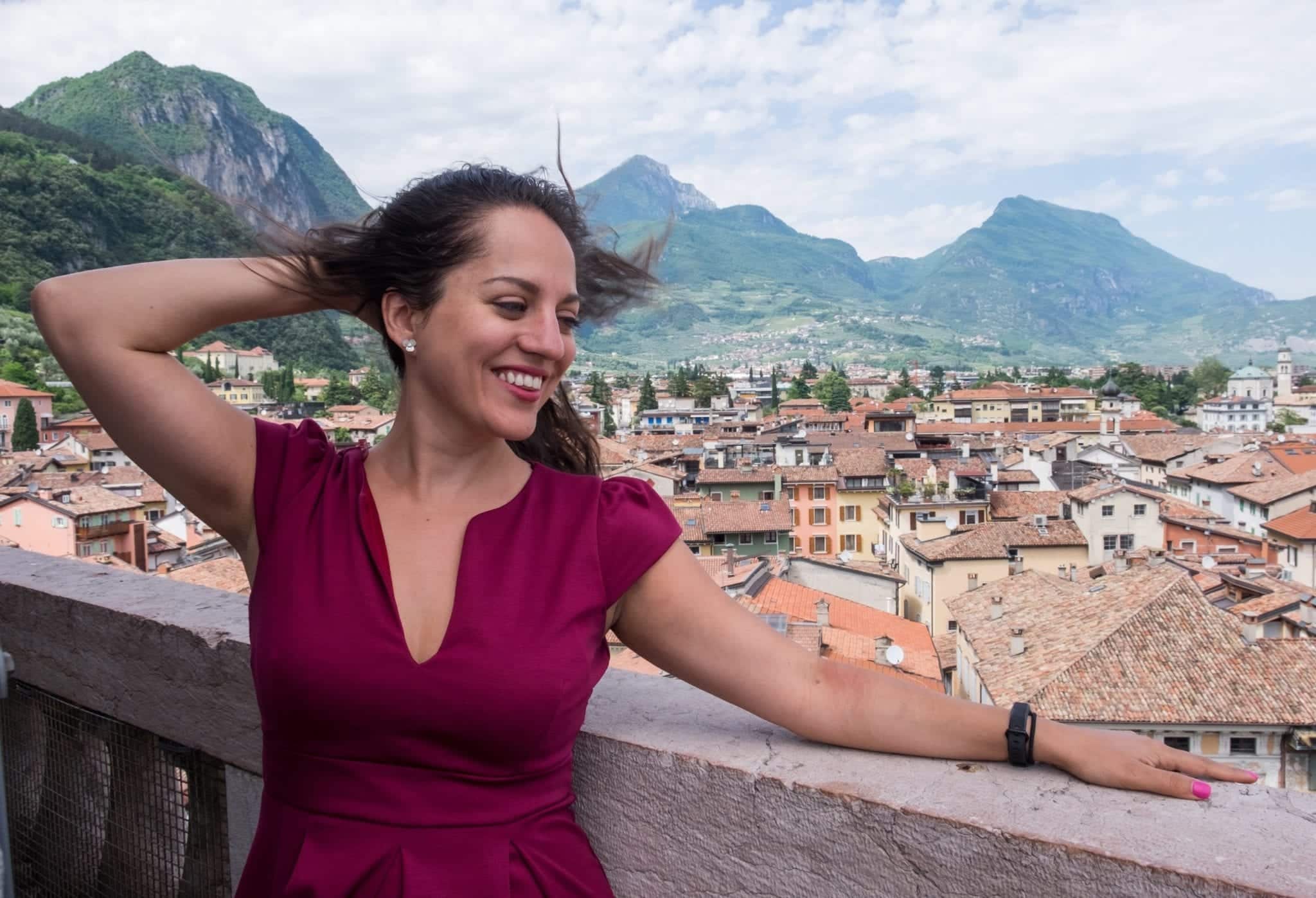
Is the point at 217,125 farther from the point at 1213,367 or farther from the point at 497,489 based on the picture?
the point at 497,489

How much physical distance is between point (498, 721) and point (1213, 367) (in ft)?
295

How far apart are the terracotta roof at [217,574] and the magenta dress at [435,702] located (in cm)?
1273

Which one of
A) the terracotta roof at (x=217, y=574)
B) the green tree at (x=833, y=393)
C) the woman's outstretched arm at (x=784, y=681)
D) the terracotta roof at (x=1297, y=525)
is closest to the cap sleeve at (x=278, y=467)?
the woman's outstretched arm at (x=784, y=681)

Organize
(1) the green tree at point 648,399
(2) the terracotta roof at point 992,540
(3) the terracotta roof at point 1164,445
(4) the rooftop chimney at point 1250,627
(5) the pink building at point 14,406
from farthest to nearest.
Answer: (1) the green tree at point 648,399
(3) the terracotta roof at point 1164,445
(5) the pink building at point 14,406
(2) the terracotta roof at point 992,540
(4) the rooftop chimney at point 1250,627

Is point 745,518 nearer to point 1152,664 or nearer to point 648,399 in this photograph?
point 1152,664

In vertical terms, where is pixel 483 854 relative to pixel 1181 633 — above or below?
above

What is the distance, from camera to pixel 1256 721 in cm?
1200

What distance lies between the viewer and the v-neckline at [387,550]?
103 centimetres

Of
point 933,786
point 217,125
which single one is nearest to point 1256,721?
point 933,786

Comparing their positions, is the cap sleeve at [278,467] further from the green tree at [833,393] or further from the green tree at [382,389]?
the green tree at [833,393]

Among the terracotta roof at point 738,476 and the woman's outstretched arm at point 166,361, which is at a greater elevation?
the woman's outstretched arm at point 166,361

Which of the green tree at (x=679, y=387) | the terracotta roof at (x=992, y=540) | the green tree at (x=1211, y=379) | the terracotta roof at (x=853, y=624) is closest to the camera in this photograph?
the terracotta roof at (x=853, y=624)

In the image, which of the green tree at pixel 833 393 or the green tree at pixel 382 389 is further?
the green tree at pixel 833 393

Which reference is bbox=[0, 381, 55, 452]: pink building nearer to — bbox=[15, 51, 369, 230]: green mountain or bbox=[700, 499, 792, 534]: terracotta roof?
bbox=[15, 51, 369, 230]: green mountain
